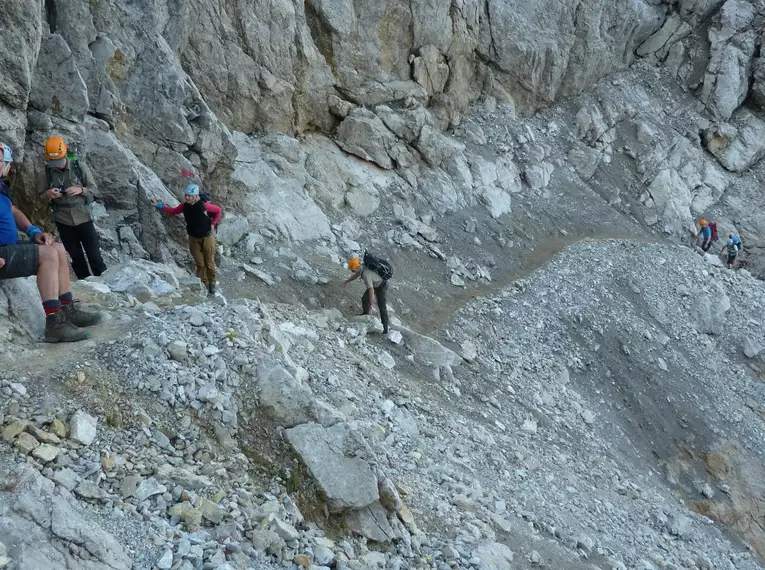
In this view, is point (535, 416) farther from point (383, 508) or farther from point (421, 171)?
point (421, 171)

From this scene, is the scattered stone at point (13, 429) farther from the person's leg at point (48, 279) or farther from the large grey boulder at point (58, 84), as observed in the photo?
the large grey boulder at point (58, 84)

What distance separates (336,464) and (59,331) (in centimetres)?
381

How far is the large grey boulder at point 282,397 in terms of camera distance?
732cm

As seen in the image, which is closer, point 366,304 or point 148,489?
point 148,489

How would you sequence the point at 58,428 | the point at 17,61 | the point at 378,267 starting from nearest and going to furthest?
the point at 58,428
the point at 17,61
the point at 378,267

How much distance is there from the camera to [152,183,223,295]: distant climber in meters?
11.4

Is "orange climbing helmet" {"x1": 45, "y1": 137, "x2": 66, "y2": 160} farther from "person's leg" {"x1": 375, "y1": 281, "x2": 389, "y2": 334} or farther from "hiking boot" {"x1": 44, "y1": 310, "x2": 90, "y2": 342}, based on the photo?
"person's leg" {"x1": 375, "y1": 281, "x2": 389, "y2": 334}

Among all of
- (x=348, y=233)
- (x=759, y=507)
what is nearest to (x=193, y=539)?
(x=348, y=233)

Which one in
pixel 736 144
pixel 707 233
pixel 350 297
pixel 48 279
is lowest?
pixel 350 297

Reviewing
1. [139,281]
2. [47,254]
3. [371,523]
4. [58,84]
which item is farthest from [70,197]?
[371,523]

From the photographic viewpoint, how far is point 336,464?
7152mm

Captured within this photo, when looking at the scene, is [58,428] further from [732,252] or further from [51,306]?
[732,252]

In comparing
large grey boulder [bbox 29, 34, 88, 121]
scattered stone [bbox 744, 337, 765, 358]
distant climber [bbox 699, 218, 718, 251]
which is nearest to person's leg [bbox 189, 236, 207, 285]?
large grey boulder [bbox 29, 34, 88, 121]

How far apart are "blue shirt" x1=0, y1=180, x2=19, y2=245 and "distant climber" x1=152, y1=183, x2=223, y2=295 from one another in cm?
413
